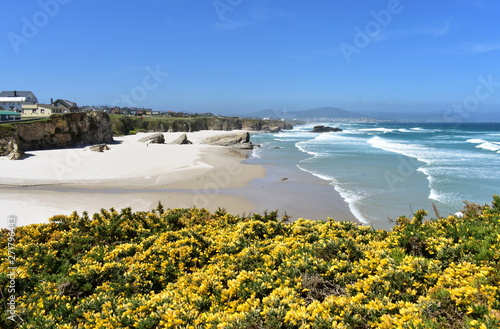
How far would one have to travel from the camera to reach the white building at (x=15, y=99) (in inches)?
3099

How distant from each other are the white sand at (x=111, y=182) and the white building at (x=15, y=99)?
57.9 metres

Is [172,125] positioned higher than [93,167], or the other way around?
[172,125]

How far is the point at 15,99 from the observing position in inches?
3155

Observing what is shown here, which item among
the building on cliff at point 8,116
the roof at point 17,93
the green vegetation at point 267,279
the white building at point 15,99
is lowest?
the green vegetation at point 267,279

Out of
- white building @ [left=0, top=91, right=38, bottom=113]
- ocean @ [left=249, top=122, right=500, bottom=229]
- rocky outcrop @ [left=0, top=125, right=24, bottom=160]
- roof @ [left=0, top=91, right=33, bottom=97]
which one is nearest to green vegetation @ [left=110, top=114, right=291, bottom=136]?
white building @ [left=0, top=91, right=38, bottom=113]

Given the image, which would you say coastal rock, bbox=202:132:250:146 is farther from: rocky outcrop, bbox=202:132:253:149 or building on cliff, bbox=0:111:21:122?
building on cliff, bbox=0:111:21:122

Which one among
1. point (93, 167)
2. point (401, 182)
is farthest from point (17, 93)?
point (401, 182)

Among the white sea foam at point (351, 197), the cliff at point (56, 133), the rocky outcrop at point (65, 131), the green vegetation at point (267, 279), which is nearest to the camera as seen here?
the green vegetation at point (267, 279)

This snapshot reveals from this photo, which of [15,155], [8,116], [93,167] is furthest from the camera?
[8,116]

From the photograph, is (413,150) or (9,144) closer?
(9,144)

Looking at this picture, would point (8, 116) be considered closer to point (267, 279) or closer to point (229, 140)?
point (229, 140)

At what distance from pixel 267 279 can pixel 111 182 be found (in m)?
21.7

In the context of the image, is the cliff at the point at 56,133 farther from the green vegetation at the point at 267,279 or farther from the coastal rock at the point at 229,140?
the green vegetation at the point at 267,279

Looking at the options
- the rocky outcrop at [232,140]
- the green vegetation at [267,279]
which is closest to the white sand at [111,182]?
the green vegetation at [267,279]
